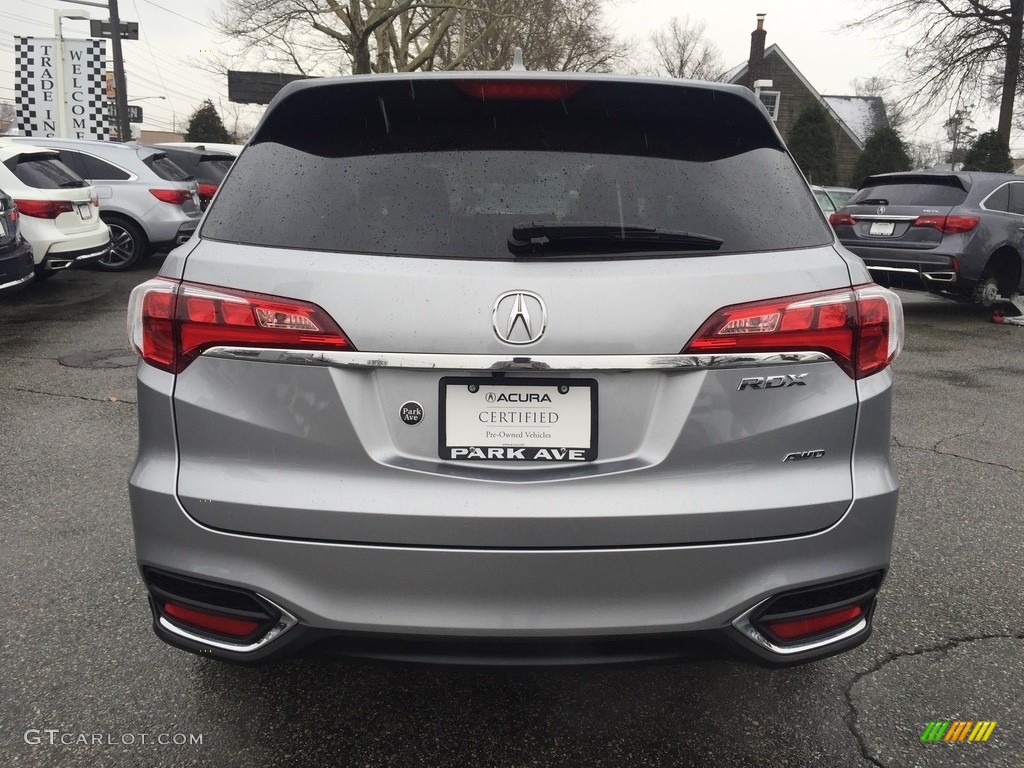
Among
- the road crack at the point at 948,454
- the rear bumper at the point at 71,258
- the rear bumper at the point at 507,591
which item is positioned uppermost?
the rear bumper at the point at 507,591

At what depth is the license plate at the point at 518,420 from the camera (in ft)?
6.14

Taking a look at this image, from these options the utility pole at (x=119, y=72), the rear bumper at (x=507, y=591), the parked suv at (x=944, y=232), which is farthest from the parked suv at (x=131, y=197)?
the utility pole at (x=119, y=72)

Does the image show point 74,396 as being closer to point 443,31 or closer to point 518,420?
point 518,420

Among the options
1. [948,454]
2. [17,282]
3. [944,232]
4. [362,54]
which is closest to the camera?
[948,454]

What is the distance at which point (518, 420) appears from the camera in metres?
1.89

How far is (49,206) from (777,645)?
977 centimetres

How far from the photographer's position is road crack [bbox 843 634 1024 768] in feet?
7.52

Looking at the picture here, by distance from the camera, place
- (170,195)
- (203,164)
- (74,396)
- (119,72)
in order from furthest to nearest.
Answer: (119,72) < (203,164) < (170,195) < (74,396)

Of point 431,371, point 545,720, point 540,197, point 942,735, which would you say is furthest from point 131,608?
point 942,735

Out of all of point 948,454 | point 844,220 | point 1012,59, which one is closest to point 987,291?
point 844,220


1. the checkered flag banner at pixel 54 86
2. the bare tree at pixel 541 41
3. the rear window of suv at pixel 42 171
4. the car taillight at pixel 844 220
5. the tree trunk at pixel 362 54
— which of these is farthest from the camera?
the bare tree at pixel 541 41

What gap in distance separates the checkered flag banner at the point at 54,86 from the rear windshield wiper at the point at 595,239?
1240 inches

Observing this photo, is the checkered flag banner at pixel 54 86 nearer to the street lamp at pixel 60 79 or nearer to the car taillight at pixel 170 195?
the street lamp at pixel 60 79

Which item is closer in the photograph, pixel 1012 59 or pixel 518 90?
pixel 518 90
